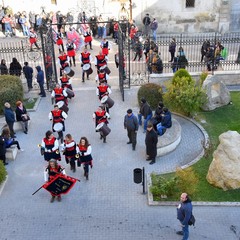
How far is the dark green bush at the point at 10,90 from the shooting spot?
17.2 m

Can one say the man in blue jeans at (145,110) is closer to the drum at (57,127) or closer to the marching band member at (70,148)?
the drum at (57,127)

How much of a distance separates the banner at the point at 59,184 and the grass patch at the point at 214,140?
2.38 meters

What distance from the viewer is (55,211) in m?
12.3

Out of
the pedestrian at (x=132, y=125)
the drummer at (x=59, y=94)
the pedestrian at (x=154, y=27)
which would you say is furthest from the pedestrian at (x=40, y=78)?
the pedestrian at (x=154, y=27)

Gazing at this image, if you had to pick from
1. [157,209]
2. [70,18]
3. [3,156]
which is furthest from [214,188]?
[70,18]

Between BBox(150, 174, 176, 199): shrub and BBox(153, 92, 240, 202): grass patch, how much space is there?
0.35 ft

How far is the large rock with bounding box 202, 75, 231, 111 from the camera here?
59.1ft

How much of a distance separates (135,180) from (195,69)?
10959 millimetres

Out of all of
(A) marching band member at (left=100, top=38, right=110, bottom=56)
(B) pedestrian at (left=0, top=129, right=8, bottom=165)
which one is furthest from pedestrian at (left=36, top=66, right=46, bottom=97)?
(B) pedestrian at (left=0, top=129, right=8, bottom=165)

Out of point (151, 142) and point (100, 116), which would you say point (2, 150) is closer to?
point (100, 116)

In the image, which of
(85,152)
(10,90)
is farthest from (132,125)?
(10,90)

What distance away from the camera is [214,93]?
59.6 ft

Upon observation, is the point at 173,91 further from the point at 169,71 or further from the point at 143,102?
the point at 169,71

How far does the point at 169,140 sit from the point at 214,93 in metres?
4.10
